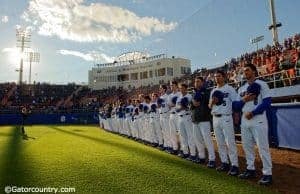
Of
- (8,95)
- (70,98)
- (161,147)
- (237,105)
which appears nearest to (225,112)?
(237,105)

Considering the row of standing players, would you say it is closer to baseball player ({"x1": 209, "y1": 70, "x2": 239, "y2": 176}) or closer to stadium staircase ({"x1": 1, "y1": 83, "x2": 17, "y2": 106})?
baseball player ({"x1": 209, "y1": 70, "x2": 239, "y2": 176})

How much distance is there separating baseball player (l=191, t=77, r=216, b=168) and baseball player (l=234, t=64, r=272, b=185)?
192 centimetres

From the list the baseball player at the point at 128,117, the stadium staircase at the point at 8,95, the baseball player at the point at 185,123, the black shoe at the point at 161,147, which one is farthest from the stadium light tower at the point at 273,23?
the stadium staircase at the point at 8,95

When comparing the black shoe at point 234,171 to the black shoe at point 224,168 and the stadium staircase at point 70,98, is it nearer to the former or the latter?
the black shoe at point 224,168

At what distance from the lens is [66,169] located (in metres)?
9.20

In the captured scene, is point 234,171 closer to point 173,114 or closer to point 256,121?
point 256,121

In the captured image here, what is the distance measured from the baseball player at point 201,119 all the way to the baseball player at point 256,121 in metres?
1.92

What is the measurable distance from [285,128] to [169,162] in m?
4.96

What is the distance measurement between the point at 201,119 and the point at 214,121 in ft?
3.27

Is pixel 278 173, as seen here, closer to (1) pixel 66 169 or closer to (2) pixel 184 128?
(2) pixel 184 128

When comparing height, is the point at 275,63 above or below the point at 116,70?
below

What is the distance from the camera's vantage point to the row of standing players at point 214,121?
7.91 meters

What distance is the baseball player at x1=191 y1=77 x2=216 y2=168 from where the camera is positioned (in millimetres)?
10273

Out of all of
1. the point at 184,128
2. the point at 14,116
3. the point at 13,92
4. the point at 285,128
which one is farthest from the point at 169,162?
the point at 13,92
